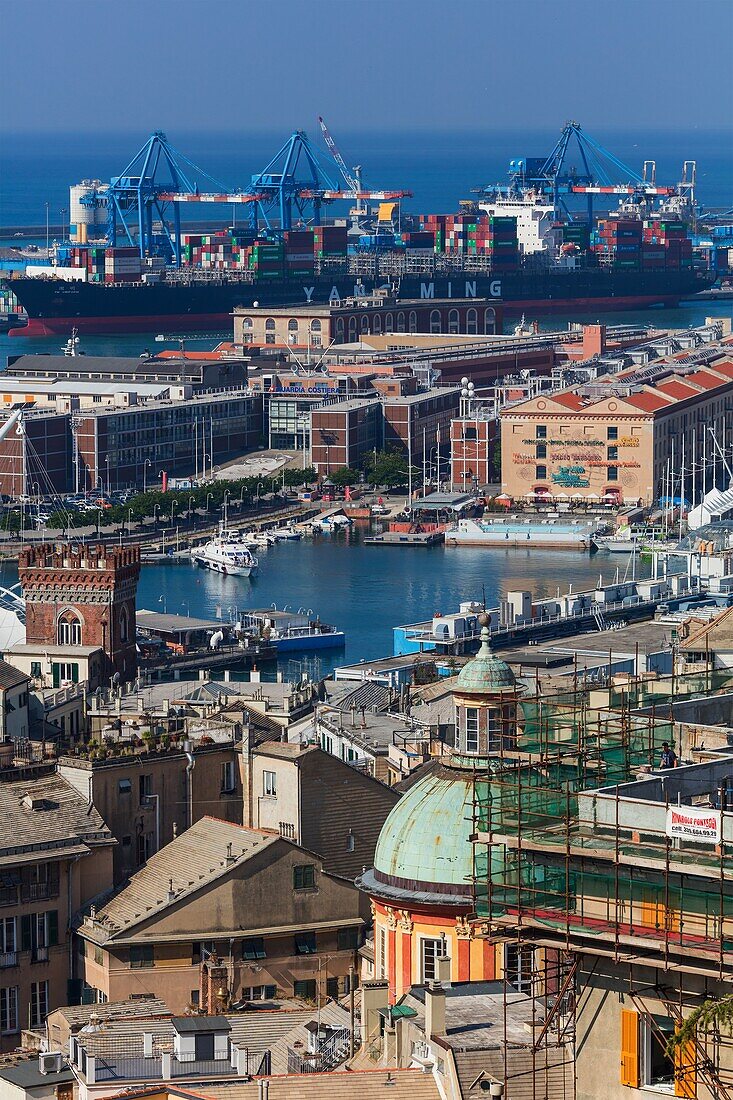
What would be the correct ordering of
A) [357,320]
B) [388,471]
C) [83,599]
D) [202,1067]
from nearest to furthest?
[202,1067], [83,599], [388,471], [357,320]

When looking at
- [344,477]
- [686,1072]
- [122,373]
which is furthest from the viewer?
[122,373]

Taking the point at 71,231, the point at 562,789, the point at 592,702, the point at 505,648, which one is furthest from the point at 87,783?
the point at 71,231

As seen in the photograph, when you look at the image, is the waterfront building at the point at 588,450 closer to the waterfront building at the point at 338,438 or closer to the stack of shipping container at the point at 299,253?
the waterfront building at the point at 338,438

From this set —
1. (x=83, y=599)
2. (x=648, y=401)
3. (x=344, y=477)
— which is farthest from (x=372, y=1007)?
(x=648, y=401)

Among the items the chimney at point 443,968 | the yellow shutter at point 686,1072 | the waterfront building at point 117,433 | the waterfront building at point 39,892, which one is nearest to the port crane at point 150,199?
the waterfront building at point 117,433

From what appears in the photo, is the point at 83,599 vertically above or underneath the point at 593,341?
above

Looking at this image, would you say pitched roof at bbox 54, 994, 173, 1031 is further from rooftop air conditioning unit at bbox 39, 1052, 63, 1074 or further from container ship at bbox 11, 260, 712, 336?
container ship at bbox 11, 260, 712, 336

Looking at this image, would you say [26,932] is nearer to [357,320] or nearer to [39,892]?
[39,892]

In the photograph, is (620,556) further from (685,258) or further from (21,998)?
(685,258)

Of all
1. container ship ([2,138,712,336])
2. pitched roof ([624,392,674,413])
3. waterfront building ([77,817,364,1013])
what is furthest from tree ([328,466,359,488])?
waterfront building ([77,817,364,1013])
